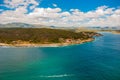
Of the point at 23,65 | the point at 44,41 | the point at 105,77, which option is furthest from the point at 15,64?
the point at 44,41

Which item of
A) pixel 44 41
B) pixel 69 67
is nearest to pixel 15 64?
pixel 69 67

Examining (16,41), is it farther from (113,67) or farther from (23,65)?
(113,67)

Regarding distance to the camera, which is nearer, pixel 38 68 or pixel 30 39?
pixel 38 68

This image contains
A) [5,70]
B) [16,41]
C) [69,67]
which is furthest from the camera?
[16,41]

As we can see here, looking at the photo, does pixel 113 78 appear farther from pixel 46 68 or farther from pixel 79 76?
pixel 46 68

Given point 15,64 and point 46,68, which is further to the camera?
point 15,64

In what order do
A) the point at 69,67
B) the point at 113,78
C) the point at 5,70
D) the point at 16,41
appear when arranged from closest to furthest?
the point at 113,78, the point at 5,70, the point at 69,67, the point at 16,41

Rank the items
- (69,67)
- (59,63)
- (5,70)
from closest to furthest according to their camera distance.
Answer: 1. (5,70)
2. (69,67)
3. (59,63)

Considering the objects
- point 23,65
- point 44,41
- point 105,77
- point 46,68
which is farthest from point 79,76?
point 44,41

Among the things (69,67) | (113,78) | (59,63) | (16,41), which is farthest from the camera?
(16,41)
